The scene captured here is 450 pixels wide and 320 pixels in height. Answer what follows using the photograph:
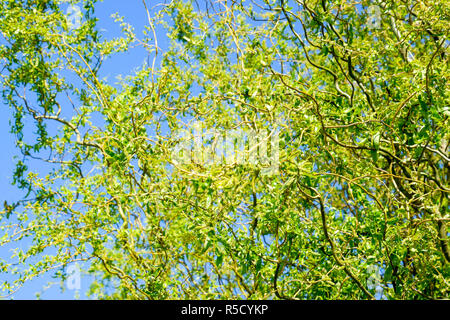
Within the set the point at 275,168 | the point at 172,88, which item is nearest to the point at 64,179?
the point at 172,88

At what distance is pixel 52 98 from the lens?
363 inches

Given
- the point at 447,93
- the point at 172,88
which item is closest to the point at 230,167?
the point at 447,93

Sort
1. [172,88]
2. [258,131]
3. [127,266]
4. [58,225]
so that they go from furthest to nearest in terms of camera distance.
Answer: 1. [127,266]
2. [172,88]
3. [58,225]
4. [258,131]

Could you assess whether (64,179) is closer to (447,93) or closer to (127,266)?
(127,266)

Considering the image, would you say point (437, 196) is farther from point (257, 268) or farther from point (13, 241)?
point (13, 241)

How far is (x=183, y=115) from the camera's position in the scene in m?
8.18

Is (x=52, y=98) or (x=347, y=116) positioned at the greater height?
(x=52, y=98)

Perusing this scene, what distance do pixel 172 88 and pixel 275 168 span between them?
3.67 metres

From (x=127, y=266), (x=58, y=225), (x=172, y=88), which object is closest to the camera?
(x=58, y=225)

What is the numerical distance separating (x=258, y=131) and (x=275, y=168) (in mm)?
946

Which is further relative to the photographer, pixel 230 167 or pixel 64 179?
pixel 64 179

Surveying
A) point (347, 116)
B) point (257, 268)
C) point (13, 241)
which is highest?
point (347, 116)
